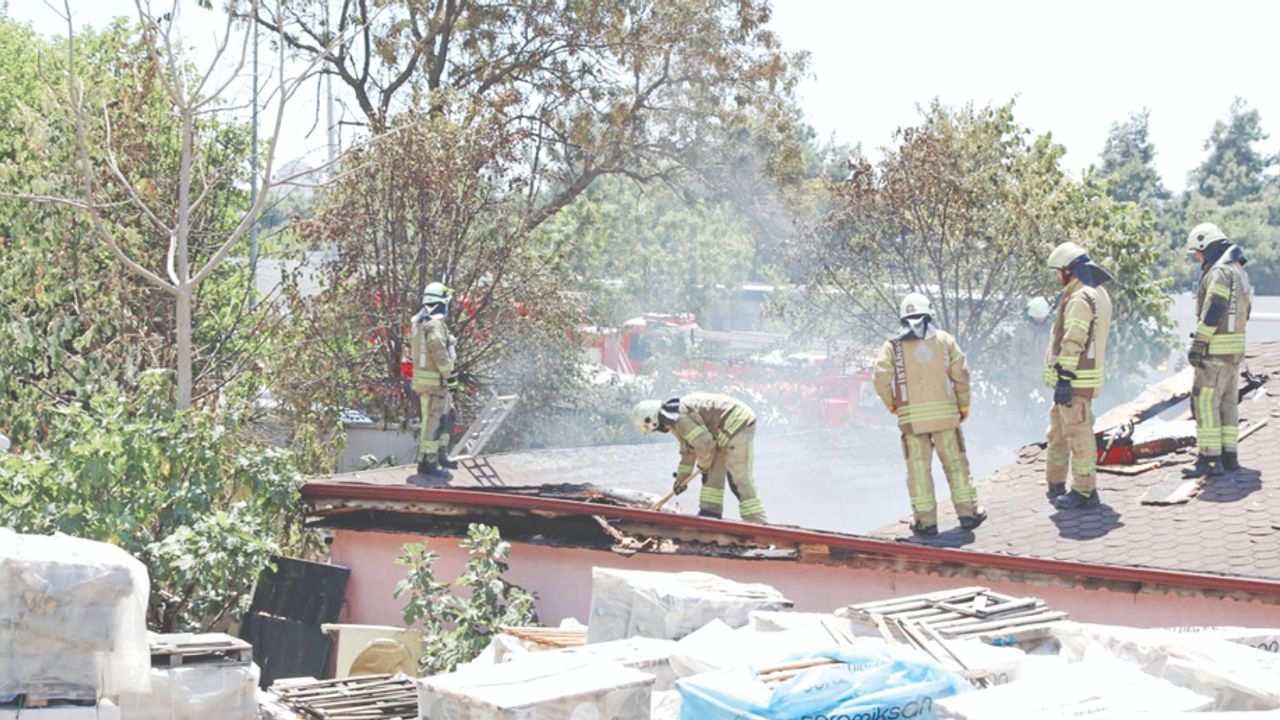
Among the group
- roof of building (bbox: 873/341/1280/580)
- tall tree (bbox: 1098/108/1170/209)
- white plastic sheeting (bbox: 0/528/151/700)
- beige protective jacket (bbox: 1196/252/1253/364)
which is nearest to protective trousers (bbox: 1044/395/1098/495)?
roof of building (bbox: 873/341/1280/580)

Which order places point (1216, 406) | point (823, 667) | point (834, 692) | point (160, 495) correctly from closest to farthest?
point (834, 692), point (823, 667), point (1216, 406), point (160, 495)

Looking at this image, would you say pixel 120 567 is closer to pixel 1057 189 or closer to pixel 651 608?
pixel 651 608

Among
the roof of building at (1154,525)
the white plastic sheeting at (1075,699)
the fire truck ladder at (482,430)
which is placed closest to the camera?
the white plastic sheeting at (1075,699)

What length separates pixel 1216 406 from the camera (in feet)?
33.6

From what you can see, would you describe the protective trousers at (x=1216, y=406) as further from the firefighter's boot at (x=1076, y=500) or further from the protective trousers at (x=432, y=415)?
the protective trousers at (x=432, y=415)

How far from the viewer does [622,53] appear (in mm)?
24125

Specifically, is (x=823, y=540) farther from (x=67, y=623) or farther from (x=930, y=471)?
(x=67, y=623)

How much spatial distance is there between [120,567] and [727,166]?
1848cm

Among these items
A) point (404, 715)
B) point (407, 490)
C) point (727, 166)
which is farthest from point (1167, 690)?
point (727, 166)

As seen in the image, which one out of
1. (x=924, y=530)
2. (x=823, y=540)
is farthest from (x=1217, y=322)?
(x=823, y=540)

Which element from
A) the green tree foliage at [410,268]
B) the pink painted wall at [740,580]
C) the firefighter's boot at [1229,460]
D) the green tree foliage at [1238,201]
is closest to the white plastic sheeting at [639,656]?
the pink painted wall at [740,580]

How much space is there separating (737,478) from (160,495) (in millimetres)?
4312

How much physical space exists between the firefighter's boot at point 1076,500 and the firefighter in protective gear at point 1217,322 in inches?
39.7

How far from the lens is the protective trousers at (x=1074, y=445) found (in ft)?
32.0
